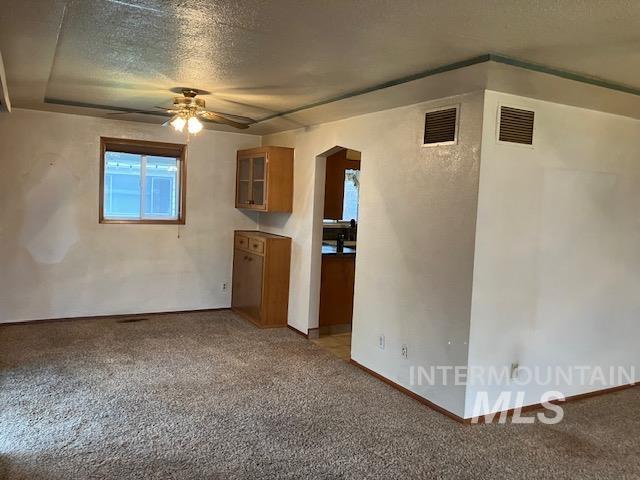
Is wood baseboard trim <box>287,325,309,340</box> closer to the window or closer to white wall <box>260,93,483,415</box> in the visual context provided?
white wall <box>260,93,483,415</box>

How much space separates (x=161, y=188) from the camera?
616cm

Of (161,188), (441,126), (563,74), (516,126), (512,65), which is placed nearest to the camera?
(512,65)

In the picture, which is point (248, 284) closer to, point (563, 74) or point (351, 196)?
point (351, 196)

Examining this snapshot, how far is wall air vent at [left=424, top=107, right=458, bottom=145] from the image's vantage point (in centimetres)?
355

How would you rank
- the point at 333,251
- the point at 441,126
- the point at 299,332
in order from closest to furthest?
the point at 441,126 → the point at 299,332 → the point at 333,251

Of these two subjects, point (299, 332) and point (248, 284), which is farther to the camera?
point (248, 284)

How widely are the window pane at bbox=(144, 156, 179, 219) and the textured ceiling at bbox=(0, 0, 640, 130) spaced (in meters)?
2.37

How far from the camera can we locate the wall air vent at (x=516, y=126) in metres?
3.40

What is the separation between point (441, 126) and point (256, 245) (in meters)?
2.86

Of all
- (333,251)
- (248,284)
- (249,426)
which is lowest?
(249,426)

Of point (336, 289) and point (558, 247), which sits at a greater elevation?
point (558, 247)

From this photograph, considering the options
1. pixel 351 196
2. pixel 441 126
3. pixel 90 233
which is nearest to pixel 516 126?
pixel 441 126

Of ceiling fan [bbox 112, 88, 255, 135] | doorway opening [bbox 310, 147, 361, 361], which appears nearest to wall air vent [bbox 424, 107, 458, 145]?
ceiling fan [bbox 112, 88, 255, 135]

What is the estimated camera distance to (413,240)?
154 inches
